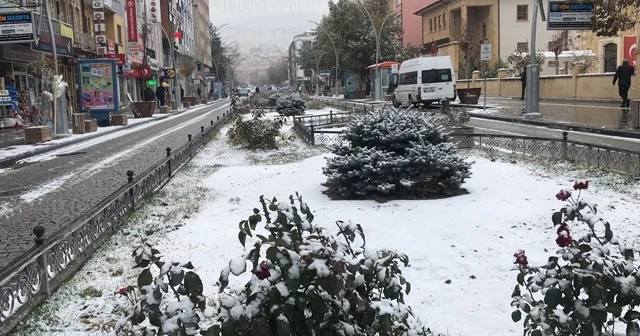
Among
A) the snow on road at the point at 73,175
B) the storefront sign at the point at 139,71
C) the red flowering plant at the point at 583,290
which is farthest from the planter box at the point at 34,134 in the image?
the storefront sign at the point at 139,71

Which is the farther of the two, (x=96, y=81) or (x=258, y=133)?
(x=96, y=81)

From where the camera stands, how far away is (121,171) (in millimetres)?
13258

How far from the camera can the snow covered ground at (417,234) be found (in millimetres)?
4484

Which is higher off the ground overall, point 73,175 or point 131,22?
point 131,22

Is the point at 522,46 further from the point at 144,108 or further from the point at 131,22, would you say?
the point at 144,108

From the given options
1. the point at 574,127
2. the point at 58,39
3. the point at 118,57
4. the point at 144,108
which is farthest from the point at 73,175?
the point at 118,57

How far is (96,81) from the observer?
2814 cm

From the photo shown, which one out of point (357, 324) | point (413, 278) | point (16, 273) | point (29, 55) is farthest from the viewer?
point (29, 55)

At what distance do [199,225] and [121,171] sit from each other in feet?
22.0

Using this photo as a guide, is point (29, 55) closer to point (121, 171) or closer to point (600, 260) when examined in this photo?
point (121, 171)

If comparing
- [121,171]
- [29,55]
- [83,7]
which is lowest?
[121,171]

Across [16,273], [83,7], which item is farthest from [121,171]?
[83,7]

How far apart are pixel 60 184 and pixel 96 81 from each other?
17.8 metres

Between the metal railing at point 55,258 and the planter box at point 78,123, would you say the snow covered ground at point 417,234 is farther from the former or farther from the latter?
the planter box at point 78,123
